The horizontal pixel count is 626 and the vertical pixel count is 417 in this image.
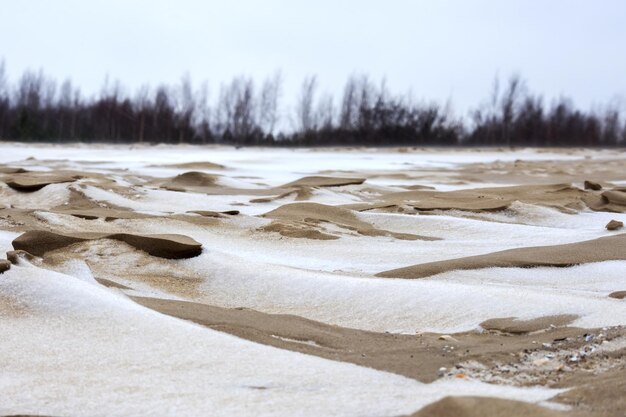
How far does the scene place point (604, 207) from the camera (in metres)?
5.48

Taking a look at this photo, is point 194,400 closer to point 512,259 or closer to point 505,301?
point 505,301

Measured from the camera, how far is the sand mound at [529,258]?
341cm

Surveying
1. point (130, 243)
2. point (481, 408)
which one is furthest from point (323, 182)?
point (481, 408)

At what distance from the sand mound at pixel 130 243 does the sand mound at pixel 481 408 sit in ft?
6.92

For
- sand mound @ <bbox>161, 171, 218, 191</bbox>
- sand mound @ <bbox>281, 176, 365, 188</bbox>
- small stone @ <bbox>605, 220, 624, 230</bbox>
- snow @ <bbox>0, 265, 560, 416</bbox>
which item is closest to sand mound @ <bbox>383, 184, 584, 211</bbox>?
sand mound @ <bbox>281, 176, 365, 188</bbox>

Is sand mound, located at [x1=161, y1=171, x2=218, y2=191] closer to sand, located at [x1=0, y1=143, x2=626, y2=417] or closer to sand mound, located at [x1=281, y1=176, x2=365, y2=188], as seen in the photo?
sand mound, located at [x1=281, y1=176, x2=365, y2=188]

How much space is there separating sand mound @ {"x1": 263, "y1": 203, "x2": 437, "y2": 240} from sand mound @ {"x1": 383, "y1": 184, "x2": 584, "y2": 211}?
2.22 feet

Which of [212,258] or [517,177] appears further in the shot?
[517,177]

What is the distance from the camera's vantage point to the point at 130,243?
3.61 m

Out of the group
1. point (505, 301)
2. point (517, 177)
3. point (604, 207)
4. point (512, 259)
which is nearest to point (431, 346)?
point (505, 301)

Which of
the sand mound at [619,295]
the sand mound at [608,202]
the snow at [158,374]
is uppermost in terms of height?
the sand mound at [608,202]

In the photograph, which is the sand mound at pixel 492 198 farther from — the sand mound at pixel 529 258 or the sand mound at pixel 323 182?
A: the sand mound at pixel 529 258

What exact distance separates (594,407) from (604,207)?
416 centimetres

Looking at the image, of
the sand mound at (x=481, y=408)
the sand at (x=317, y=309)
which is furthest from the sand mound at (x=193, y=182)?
the sand mound at (x=481, y=408)
